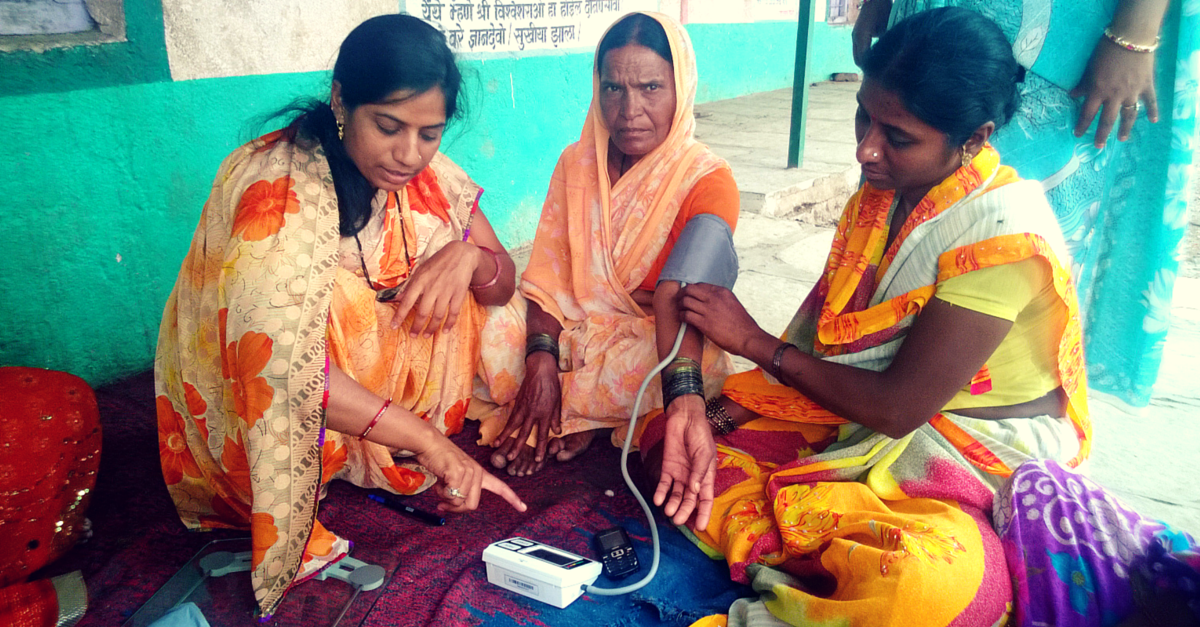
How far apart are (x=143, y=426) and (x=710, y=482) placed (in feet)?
6.20

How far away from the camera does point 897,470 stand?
1.79 meters

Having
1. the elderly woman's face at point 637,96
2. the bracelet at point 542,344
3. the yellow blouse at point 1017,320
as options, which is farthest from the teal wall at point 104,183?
the yellow blouse at point 1017,320

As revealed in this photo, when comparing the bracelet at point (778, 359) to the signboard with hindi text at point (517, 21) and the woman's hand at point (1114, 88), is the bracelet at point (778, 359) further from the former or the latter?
the signboard with hindi text at point (517, 21)

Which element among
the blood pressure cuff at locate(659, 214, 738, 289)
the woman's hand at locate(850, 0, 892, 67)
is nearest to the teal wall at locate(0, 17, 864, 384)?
the blood pressure cuff at locate(659, 214, 738, 289)

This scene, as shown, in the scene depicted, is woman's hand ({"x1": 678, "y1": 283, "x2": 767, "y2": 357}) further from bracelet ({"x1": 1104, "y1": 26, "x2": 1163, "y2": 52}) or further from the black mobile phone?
bracelet ({"x1": 1104, "y1": 26, "x2": 1163, "y2": 52})

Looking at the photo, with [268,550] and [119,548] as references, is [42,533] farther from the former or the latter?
[268,550]

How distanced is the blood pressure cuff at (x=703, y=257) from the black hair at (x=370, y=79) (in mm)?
682


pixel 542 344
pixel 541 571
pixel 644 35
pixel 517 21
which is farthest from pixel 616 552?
pixel 517 21

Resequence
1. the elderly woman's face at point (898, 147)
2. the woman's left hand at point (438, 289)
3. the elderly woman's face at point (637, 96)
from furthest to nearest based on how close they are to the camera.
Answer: the elderly woman's face at point (637, 96)
the woman's left hand at point (438, 289)
the elderly woman's face at point (898, 147)

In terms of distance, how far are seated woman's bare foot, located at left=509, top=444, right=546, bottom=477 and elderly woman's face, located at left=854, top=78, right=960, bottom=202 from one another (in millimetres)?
1281

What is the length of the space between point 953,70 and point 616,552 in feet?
4.18

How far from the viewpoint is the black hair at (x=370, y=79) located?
69.2 inches

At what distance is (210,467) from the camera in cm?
194

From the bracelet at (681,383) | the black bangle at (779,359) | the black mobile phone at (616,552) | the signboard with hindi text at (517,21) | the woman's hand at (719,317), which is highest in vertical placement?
the signboard with hindi text at (517,21)
